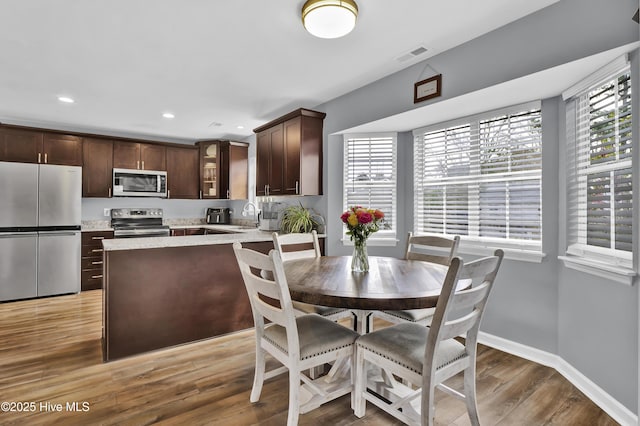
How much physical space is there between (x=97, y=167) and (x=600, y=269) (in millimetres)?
6063

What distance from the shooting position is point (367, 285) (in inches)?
67.2

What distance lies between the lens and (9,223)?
4.12m

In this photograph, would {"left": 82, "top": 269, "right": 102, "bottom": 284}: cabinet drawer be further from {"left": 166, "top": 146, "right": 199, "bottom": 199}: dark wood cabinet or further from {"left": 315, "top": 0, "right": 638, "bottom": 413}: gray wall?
{"left": 315, "top": 0, "right": 638, "bottom": 413}: gray wall

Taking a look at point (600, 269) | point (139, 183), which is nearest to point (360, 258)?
point (600, 269)

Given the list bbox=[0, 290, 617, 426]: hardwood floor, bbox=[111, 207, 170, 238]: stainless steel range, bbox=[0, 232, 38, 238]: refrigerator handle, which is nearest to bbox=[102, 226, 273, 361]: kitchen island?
bbox=[0, 290, 617, 426]: hardwood floor

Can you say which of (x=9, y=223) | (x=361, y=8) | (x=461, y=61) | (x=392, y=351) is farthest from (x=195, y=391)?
(x=9, y=223)

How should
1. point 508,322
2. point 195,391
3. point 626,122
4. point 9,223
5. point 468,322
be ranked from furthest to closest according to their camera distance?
point 9,223, point 508,322, point 195,391, point 626,122, point 468,322

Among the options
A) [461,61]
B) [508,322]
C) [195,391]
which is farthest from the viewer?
[508,322]

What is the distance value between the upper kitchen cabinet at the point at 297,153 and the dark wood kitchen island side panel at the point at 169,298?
109 centimetres

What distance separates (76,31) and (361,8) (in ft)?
6.56

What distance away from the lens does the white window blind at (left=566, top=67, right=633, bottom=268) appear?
1.96m

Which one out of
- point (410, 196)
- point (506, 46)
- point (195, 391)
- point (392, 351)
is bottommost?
point (195, 391)

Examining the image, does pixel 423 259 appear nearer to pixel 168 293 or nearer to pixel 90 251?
pixel 168 293

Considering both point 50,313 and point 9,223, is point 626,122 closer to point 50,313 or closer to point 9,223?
point 50,313
